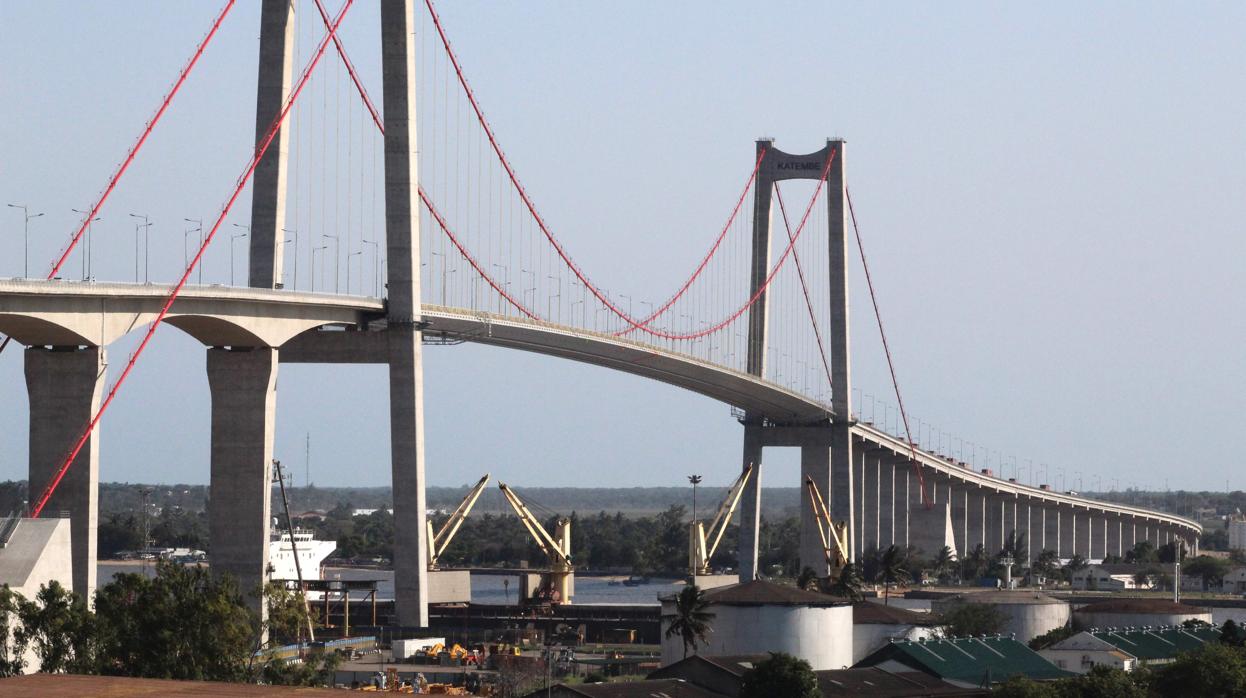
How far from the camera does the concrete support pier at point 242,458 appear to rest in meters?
69.6

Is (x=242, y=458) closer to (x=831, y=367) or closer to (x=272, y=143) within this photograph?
(x=272, y=143)

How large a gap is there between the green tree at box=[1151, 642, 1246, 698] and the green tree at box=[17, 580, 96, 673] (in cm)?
2966

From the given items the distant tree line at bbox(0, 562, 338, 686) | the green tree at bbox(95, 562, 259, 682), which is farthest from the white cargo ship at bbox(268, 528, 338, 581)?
the green tree at bbox(95, 562, 259, 682)

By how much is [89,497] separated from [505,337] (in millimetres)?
28421

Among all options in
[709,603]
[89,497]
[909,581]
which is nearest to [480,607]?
[709,603]

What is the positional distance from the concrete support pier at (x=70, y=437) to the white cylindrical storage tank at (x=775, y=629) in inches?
861

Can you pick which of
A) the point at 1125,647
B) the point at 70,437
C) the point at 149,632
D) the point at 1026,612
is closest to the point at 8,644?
the point at 149,632

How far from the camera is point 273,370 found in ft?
230

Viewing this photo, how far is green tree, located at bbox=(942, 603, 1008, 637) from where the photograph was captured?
8956cm

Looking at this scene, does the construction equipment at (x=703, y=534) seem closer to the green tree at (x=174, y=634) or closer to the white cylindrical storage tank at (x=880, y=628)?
the white cylindrical storage tank at (x=880, y=628)

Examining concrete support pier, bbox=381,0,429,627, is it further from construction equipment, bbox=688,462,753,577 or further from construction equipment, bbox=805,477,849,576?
construction equipment, bbox=805,477,849,576

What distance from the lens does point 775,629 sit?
74250 millimetres

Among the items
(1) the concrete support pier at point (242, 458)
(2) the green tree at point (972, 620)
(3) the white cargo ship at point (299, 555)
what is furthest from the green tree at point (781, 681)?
(3) the white cargo ship at point (299, 555)

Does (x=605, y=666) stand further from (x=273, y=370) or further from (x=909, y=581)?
(x=909, y=581)
